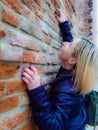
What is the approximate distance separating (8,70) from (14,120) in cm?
25

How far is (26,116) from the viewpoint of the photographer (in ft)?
3.91

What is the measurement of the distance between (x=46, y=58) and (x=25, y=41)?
0.40 m

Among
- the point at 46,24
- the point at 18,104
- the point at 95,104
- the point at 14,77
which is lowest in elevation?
the point at 95,104

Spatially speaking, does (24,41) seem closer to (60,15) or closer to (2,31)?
(2,31)

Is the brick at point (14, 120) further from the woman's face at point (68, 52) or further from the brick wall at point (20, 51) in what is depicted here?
the woman's face at point (68, 52)

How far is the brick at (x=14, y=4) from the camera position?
3.19 ft

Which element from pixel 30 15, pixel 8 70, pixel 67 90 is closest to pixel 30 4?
pixel 30 15

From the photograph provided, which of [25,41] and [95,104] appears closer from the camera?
[25,41]

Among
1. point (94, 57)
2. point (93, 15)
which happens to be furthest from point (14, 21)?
point (93, 15)

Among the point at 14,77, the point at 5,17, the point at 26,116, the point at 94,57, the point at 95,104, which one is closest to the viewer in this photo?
the point at 5,17

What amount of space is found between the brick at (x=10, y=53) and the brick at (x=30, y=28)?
0.14 metres

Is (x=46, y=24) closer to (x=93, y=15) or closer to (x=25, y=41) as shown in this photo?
(x=25, y=41)

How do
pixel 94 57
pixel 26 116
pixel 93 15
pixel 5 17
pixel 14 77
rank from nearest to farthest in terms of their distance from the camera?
pixel 5 17, pixel 14 77, pixel 26 116, pixel 94 57, pixel 93 15

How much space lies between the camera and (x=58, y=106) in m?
1.31
